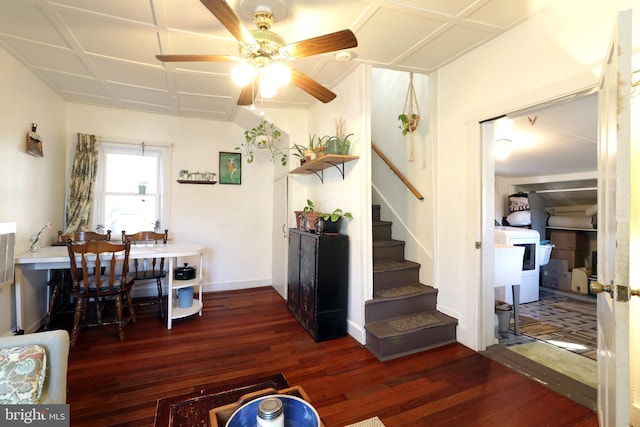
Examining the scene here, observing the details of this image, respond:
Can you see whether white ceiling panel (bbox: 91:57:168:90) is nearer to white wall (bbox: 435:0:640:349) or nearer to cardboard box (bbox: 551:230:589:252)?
white wall (bbox: 435:0:640:349)

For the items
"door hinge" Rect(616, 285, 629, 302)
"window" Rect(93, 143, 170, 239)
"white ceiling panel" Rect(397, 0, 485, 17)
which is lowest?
"door hinge" Rect(616, 285, 629, 302)

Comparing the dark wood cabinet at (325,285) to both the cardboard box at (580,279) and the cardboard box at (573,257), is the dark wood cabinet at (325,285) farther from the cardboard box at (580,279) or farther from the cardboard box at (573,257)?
the cardboard box at (573,257)

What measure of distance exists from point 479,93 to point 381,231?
1843 mm

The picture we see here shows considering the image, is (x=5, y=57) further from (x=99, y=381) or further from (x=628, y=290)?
(x=628, y=290)

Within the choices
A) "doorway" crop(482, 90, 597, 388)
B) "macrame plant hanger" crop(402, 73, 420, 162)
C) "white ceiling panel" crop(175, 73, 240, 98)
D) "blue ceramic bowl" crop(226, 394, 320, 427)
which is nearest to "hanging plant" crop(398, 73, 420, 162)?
"macrame plant hanger" crop(402, 73, 420, 162)

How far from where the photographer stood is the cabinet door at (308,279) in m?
2.80

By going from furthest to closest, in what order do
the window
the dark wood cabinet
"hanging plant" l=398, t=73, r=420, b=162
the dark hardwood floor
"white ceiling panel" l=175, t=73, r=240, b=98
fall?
1. the window
2. "hanging plant" l=398, t=73, r=420, b=162
3. "white ceiling panel" l=175, t=73, r=240, b=98
4. the dark wood cabinet
5. the dark hardwood floor

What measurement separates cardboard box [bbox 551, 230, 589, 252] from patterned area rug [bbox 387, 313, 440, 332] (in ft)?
13.2

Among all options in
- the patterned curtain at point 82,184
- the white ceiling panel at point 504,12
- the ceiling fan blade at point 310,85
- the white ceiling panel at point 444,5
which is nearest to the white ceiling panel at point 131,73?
the patterned curtain at point 82,184

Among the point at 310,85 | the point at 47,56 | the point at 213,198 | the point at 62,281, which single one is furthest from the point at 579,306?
the point at 47,56

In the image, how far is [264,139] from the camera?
365cm

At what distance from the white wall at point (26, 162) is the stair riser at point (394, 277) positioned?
135 inches

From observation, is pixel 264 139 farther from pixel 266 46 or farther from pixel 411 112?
pixel 266 46

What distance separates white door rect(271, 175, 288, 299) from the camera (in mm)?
3998
